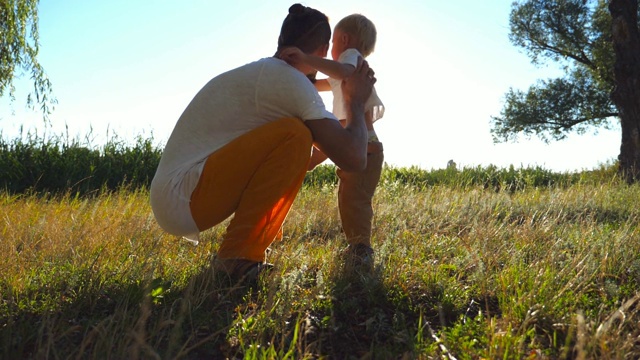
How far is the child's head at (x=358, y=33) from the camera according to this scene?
3.70m

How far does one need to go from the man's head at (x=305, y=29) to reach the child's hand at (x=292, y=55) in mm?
83

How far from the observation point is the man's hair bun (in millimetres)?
3184

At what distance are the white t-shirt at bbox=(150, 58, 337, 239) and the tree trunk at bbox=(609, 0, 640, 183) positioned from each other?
9065 millimetres

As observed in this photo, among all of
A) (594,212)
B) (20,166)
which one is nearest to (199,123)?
(594,212)

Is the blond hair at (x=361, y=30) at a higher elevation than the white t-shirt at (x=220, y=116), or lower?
higher

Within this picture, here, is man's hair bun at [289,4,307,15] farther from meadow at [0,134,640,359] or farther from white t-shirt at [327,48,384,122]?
meadow at [0,134,640,359]

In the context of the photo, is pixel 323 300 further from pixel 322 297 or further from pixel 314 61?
pixel 314 61


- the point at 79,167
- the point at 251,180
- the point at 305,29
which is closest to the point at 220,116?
the point at 251,180

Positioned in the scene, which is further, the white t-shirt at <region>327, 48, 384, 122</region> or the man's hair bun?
the white t-shirt at <region>327, 48, 384, 122</region>

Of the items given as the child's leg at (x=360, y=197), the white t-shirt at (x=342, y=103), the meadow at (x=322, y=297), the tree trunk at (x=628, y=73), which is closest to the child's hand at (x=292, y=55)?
the white t-shirt at (x=342, y=103)

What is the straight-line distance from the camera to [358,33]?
3.69m

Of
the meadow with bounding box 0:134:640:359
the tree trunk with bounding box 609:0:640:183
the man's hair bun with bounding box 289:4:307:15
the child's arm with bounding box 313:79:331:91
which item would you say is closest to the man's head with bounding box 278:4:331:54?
the man's hair bun with bounding box 289:4:307:15

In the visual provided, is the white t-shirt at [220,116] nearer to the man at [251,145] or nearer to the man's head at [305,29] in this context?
the man at [251,145]

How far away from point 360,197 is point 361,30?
3.54 feet
